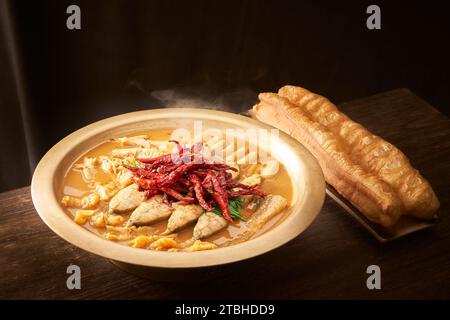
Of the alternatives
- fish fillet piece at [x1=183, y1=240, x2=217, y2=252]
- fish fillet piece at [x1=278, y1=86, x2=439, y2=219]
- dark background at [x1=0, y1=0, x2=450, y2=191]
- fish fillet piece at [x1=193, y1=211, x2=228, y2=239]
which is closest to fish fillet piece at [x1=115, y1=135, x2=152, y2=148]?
fish fillet piece at [x1=193, y1=211, x2=228, y2=239]

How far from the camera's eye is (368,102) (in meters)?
4.08

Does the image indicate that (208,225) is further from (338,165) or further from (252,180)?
(338,165)

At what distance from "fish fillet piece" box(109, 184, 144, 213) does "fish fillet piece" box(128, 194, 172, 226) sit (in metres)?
0.04

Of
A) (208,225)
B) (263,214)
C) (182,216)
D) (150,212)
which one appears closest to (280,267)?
(263,214)

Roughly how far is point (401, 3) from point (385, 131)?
2135 millimetres

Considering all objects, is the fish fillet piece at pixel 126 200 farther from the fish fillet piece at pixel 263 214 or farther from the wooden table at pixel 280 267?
the fish fillet piece at pixel 263 214

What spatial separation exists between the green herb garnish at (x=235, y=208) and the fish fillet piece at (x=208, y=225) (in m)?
0.05

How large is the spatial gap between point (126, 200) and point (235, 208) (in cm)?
49

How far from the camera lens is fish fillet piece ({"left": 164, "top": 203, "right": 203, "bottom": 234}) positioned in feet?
8.00

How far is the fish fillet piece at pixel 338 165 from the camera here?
2.73 meters

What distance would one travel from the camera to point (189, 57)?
539 cm

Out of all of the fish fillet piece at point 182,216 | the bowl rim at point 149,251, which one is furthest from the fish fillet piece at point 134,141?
the fish fillet piece at point 182,216
